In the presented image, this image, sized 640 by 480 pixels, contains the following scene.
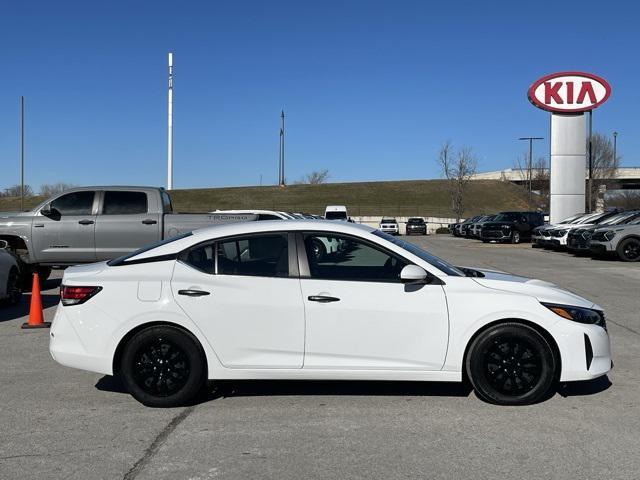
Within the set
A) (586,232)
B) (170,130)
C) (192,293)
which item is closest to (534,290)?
(192,293)

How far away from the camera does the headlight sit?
548 centimetres

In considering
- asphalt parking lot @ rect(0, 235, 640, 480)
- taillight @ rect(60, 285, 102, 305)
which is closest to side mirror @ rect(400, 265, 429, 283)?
asphalt parking lot @ rect(0, 235, 640, 480)

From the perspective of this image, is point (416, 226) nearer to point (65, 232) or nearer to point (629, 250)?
point (629, 250)

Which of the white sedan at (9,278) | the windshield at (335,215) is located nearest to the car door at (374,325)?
the white sedan at (9,278)

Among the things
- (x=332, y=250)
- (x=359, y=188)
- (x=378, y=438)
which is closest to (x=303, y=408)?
(x=378, y=438)

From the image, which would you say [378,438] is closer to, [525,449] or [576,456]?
[525,449]

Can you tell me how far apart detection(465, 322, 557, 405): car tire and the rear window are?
27.7 ft

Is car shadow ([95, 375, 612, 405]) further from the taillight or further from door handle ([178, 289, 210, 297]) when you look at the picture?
door handle ([178, 289, 210, 297])

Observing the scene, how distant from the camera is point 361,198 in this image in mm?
107750

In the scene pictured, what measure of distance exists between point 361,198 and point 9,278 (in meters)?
97.5

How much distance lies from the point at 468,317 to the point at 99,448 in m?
2.93

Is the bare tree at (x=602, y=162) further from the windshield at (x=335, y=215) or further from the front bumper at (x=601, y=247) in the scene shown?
the front bumper at (x=601, y=247)

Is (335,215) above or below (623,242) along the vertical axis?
above

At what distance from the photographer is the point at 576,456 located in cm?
446
